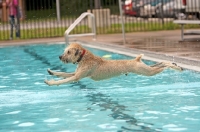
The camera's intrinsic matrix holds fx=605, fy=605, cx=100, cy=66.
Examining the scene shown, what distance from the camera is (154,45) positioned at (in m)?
16.2

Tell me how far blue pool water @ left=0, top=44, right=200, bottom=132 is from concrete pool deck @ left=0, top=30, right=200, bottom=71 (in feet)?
4.47


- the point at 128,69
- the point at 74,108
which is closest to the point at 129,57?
the point at 128,69

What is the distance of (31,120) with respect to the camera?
7.68 meters

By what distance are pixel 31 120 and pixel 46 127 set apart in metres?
0.54

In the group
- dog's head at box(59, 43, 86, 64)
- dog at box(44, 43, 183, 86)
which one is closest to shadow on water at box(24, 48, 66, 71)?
dog at box(44, 43, 183, 86)

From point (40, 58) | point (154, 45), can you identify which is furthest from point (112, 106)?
point (154, 45)

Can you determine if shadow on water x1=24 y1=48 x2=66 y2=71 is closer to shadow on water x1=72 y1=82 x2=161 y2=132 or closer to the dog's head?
shadow on water x1=72 y1=82 x2=161 y2=132

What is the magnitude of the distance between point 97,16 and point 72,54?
17.7 metres

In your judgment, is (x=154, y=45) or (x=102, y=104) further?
(x=154, y=45)

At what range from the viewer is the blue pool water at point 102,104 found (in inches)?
283

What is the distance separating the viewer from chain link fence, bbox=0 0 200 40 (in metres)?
22.8

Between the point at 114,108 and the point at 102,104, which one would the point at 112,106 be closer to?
the point at 114,108

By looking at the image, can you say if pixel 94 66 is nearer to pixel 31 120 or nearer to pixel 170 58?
pixel 31 120

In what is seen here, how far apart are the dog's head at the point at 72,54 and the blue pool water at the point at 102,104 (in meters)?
0.63
